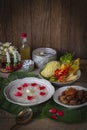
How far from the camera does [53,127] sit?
1.02 meters

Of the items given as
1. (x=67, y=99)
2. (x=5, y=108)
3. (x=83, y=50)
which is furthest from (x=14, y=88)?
(x=83, y=50)

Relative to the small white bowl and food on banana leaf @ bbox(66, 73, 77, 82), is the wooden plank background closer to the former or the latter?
the small white bowl

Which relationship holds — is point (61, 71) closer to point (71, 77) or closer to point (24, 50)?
point (71, 77)

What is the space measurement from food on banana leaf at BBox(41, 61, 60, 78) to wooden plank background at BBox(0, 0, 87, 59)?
0.26 m

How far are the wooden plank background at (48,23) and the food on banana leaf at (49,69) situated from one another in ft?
0.84

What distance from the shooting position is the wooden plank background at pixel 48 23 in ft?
4.93

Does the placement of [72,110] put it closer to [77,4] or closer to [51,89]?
[51,89]

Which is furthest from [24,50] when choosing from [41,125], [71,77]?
[41,125]

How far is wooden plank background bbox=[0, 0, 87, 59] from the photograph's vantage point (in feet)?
4.93

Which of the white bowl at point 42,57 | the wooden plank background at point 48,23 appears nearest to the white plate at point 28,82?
the white bowl at point 42,57

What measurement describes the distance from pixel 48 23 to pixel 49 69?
0.32 m

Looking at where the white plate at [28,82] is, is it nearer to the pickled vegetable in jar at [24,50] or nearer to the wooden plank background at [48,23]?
the pickled vegetable in jar at [24,50]

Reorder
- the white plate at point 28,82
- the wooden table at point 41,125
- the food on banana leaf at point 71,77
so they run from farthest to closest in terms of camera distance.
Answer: the food on banana leaf at point 71,77, the white plate at point 28,82, the wooden table at point 41,125

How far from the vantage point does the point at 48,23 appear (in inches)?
60.9
